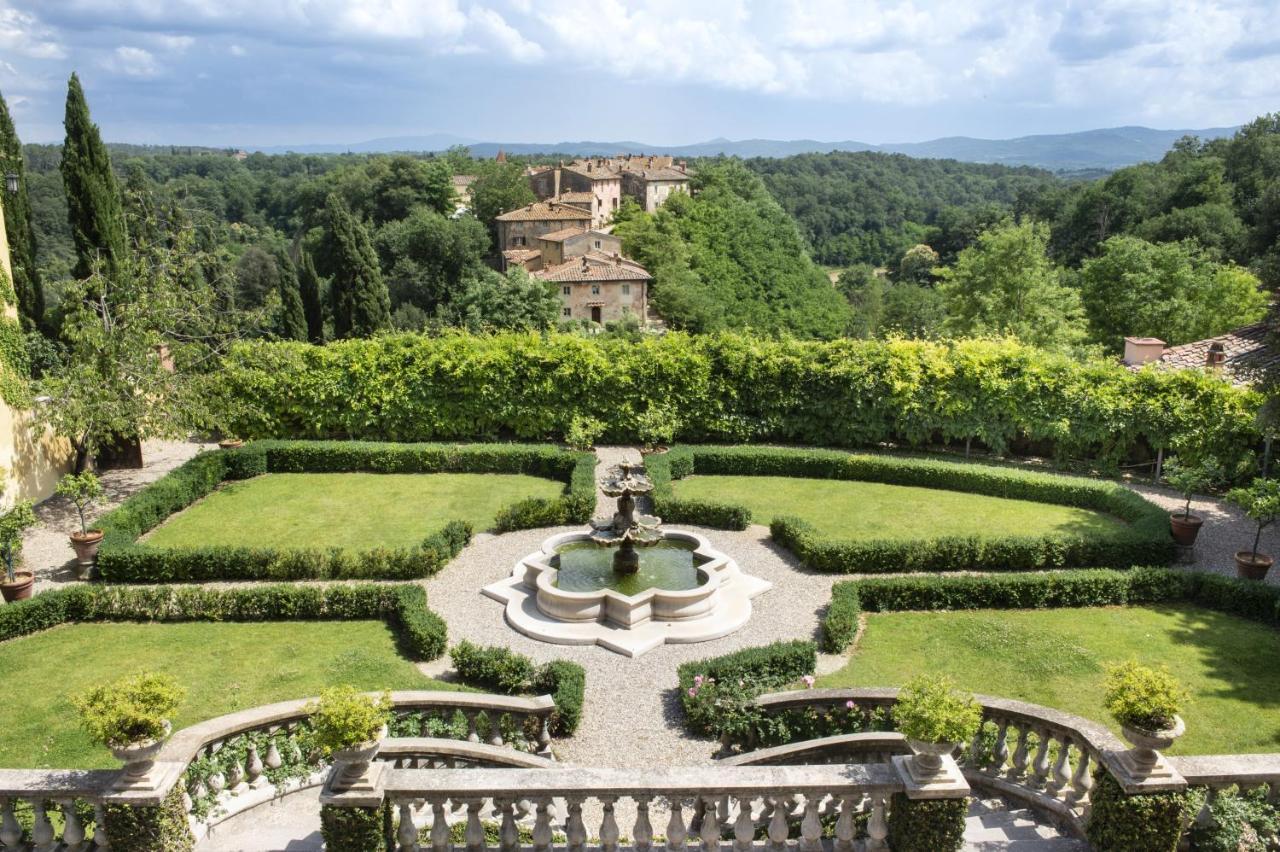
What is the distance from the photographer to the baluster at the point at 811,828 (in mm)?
7797

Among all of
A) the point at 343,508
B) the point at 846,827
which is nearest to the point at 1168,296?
the point at 343,508

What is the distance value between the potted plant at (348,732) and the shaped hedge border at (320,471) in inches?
432

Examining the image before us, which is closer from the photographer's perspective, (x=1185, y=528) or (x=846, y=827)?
(x=846, y=827)

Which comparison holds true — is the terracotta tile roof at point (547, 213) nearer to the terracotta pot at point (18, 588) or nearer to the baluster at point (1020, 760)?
the terracotta pot at point (18, 588)

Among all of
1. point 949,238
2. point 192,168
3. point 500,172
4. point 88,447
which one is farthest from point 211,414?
point 192,168

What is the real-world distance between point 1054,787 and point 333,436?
79.2ft

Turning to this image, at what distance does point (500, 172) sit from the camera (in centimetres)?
9719

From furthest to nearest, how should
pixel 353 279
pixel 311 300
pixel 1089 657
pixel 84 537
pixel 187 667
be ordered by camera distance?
1. pixel 311 300
2. pixel 353 279
3. pixel 84 537
4. pixel 1089 657
5. pixel 187 667

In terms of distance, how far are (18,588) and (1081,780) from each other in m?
19.0

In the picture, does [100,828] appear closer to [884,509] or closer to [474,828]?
[474,828]

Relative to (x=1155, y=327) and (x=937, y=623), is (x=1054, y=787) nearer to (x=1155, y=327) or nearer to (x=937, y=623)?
(x=937, y=623)

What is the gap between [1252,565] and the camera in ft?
60.0

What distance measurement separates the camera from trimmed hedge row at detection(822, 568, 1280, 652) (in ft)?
56.0

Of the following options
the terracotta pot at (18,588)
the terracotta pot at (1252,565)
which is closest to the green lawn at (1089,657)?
the terracotta pot at (1252,565)
